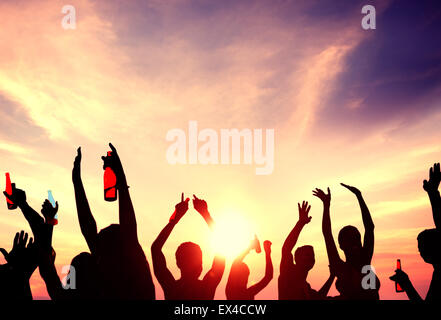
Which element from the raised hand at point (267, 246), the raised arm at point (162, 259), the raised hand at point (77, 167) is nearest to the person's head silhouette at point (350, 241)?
the raised hand at point (267, 246)

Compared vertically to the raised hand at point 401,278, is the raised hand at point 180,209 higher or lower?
higher

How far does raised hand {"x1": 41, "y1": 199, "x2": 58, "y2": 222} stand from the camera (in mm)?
5551

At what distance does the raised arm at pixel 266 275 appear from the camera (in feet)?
22.4

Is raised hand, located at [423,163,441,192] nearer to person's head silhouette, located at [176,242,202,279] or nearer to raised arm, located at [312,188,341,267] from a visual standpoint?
raised arm, located at [312,188,341,267]

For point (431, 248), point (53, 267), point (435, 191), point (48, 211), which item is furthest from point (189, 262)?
point (435, 191)

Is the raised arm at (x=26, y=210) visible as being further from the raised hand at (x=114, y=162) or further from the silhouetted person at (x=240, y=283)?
the silhouetted person at (x=240, y=283)

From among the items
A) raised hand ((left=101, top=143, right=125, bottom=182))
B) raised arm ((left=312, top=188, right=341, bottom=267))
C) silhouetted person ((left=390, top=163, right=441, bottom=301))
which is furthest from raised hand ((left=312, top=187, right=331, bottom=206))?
raised hand ((left=101, top=143, right=125, bottom=182))

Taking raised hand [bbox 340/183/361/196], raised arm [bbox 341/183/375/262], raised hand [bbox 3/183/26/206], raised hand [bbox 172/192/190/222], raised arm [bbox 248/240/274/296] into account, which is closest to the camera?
raised hand [bbox 172/192/190/222]

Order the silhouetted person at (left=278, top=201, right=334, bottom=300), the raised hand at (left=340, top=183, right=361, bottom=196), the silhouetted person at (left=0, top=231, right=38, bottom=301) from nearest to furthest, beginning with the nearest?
the silhouetted person at (left=0, top=231, right=38, bottom=301), the silhouetted person at (left=278, top=201, right=334, bottom=300), the raised hand at (left=340, top=183, right=361, bottom=196)

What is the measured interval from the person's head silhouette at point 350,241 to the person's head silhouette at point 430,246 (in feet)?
Result: 2.91

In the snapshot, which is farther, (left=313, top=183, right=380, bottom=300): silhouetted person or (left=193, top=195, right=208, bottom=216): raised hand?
(left=193, top=195, right=208, bottom=216): raised hand

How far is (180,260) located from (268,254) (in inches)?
110
